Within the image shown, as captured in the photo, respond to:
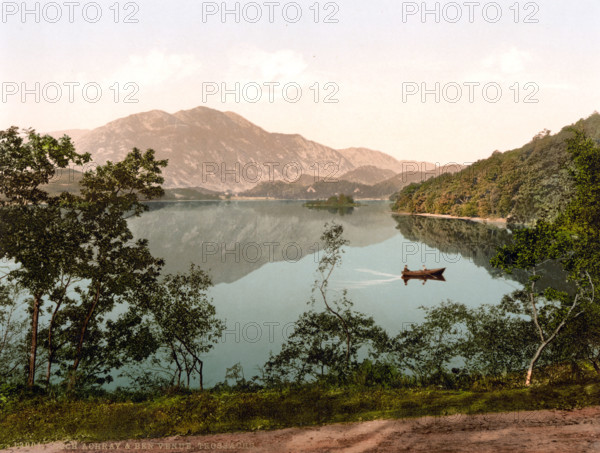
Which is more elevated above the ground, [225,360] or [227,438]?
[227,438]

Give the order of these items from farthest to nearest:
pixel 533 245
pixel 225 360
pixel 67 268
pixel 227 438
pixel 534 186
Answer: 1. pixel 534 186
2. pixel 225 360
3. pixel 67 268
4. pixel 533 245
5. pixel 227 438

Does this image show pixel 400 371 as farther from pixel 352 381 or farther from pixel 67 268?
pixel 67 268

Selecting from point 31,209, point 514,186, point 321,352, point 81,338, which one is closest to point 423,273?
point 321,352

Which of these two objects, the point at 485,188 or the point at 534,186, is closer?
the point at 534,186

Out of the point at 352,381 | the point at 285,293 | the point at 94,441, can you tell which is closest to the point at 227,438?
→ the point at 94,441

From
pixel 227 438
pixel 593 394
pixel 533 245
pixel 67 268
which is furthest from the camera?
pixel 67 268

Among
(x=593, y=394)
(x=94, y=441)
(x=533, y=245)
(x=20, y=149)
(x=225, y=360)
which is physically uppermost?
(x=20, y=149)

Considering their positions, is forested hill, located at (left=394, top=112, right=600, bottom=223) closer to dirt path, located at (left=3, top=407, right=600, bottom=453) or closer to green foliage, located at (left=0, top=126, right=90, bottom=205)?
dirt path, located at (left=3, top=407, right=600, bottom=453)
